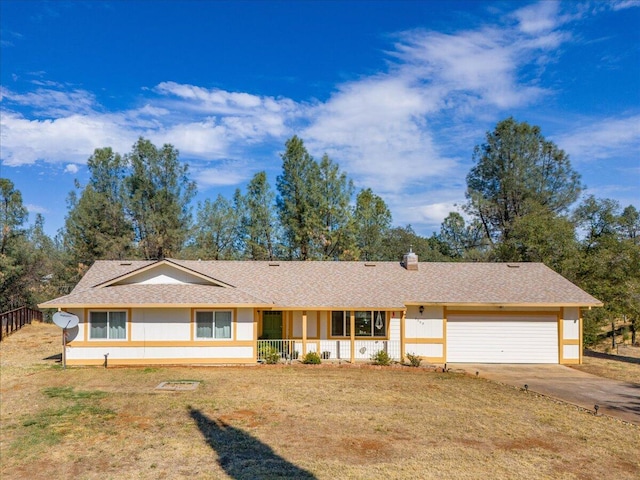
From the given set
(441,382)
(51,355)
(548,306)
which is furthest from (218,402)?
(548,306)

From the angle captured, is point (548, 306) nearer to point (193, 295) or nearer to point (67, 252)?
point (193, 295)

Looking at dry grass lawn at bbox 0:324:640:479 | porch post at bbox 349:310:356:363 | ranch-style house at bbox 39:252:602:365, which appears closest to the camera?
dry grass lawn at bbox 0:324:640:479

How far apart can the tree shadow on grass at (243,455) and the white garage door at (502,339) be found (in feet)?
40.6

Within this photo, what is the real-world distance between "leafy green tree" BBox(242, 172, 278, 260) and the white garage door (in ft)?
64.2

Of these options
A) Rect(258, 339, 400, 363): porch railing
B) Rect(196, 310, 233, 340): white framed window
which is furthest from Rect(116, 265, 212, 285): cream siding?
Rect(258, 339, 400, 363): porch railing

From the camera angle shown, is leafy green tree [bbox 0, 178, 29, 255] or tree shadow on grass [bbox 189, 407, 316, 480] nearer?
tree shadow on grass [bbox 189, 407, 316, 480]

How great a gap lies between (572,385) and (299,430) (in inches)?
416

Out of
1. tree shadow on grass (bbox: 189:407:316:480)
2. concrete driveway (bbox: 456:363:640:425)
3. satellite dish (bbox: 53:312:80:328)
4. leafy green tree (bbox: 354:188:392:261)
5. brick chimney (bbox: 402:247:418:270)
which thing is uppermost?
leafy green tree (bbox: 354:188:392:261)

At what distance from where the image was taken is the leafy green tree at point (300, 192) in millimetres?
35312

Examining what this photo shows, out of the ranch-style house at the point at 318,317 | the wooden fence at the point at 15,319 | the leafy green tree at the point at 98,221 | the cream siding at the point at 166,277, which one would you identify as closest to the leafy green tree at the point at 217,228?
the leafy green tree at the point at 98,221

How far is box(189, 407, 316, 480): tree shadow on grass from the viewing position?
8.02 metres

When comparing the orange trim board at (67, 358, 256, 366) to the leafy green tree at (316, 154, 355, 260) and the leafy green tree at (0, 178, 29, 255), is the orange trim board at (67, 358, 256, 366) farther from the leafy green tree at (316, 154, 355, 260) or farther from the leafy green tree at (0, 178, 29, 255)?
the leafy green tree at (0, 178, 29, 255)

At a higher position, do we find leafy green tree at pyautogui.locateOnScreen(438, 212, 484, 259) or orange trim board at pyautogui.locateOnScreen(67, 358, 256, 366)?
leafy green tree at pyautogui.locateOnScreen(438, 212, 484, 259)

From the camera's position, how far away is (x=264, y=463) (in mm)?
8492
